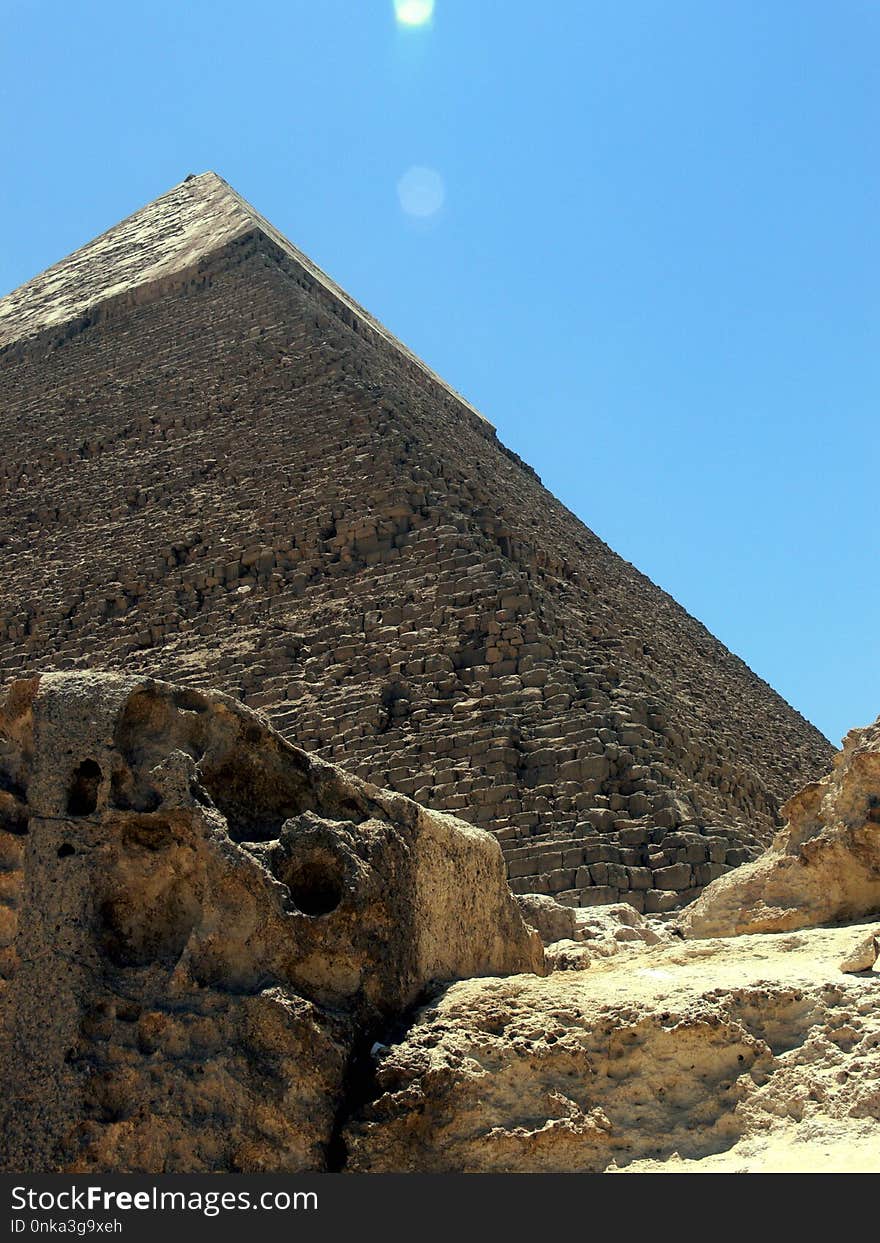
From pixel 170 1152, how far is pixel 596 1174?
2.19 feet

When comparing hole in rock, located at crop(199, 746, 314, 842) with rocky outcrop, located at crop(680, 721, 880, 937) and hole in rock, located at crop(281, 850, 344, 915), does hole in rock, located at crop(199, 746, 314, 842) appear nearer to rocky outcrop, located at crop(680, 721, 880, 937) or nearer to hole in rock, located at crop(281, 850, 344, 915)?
hole in rock, located at crop(281, 850, 344, 915)

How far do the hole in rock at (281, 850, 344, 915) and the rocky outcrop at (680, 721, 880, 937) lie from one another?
1.22 metres

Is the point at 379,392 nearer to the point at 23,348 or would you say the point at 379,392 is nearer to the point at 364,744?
the point at 364,744

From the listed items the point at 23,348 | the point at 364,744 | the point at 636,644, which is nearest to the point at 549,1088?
the point at 364,744

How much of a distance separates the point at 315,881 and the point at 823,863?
1.28 metres

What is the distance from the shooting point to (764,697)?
86.5ft

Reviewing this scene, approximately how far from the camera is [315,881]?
9.14 ft

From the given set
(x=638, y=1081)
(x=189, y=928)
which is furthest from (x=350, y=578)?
(x=638, y=1081)

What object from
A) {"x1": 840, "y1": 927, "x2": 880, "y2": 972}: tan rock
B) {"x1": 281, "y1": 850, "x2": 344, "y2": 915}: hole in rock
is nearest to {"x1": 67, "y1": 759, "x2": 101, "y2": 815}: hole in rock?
{"x1": 281, "y1": 850, "x2": 344, "y2": 915}: hole in rock

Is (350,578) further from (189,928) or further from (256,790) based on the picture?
(189,928)

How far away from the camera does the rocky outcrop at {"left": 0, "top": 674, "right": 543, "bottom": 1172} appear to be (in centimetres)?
246

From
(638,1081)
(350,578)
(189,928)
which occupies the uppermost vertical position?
(350,578)

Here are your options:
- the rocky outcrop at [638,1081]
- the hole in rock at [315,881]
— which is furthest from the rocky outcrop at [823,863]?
the hole in rock at [315,881]

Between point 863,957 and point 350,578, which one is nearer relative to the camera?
point 863,957
